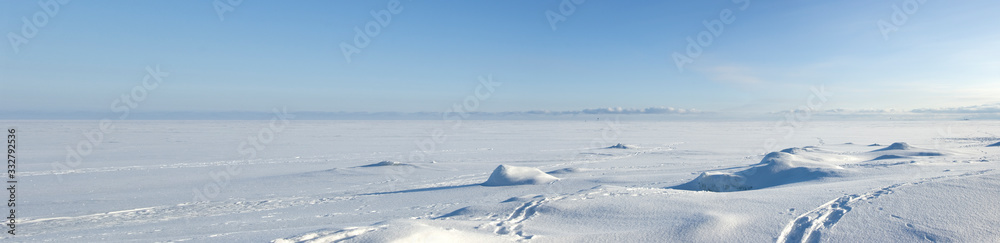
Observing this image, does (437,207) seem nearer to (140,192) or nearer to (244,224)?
(244,224)

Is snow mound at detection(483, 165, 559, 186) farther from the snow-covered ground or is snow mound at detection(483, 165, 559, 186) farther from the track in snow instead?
the track in snow

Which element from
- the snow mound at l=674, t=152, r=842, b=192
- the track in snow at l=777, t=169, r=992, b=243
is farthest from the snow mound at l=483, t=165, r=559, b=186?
the track in snow at l=777, t=169, r=992, b=243

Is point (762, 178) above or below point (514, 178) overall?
below

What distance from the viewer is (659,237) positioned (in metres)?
4.29

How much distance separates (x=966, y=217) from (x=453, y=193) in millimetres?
7181

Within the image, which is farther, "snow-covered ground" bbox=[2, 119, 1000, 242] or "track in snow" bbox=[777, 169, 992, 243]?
"snow-covered ground" bbox=[2, 119, 1000, 242]

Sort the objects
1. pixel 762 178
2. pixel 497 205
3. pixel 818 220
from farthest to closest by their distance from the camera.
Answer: pixel 762 178, pixel 497 205, pixel 818 220

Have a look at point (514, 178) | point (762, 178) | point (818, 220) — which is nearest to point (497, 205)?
point (818, 220)

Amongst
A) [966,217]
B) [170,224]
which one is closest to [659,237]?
[966,217]

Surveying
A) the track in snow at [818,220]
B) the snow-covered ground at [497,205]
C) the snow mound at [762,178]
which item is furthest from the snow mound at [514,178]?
the track in snow at [818,220]

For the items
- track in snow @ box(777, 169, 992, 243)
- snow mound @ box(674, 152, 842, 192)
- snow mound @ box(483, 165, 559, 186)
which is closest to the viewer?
track in snow @ box(777, 169, 992, 243)

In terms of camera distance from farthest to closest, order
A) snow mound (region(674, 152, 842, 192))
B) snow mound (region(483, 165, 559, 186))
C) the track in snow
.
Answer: snow mound (region(483, 165, 559, 186))
snow mound (region(674, 152, 842, 192))
the track in snow

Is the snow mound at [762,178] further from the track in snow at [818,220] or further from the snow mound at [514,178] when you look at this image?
the track in snow at [818,220]

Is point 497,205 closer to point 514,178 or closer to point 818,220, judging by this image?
point 818,220
